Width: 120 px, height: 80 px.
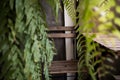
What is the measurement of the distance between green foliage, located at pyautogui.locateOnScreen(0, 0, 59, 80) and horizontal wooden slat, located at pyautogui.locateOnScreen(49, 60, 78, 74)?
88 cm

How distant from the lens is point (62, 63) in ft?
7.61

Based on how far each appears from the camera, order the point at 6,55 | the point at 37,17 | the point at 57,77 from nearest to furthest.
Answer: the point at 6,55, the point at 37,17, the point at 57,77

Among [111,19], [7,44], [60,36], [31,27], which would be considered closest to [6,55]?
[7,44]

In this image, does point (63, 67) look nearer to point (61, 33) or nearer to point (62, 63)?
point (62, 63)

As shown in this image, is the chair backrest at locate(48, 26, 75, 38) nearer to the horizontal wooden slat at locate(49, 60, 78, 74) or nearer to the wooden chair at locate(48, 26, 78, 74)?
the wooden chair at locate(48, 26, 78, 74)

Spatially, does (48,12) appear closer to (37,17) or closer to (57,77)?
(57,77)

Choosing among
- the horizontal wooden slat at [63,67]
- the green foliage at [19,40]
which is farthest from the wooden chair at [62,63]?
the green foliage at [19,40]

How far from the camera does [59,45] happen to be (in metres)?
2.49

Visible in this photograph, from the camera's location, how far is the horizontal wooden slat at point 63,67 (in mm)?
2133

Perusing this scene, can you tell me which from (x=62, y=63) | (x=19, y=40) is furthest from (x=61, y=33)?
(x=19, y=40)

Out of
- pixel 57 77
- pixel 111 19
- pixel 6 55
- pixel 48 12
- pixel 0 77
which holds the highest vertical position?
pixel 48 12

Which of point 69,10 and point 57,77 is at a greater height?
point 69,10

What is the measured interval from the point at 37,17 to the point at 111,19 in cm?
84

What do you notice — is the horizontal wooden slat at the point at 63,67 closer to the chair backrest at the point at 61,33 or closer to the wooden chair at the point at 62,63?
the wooden chair at the point at 62,63
